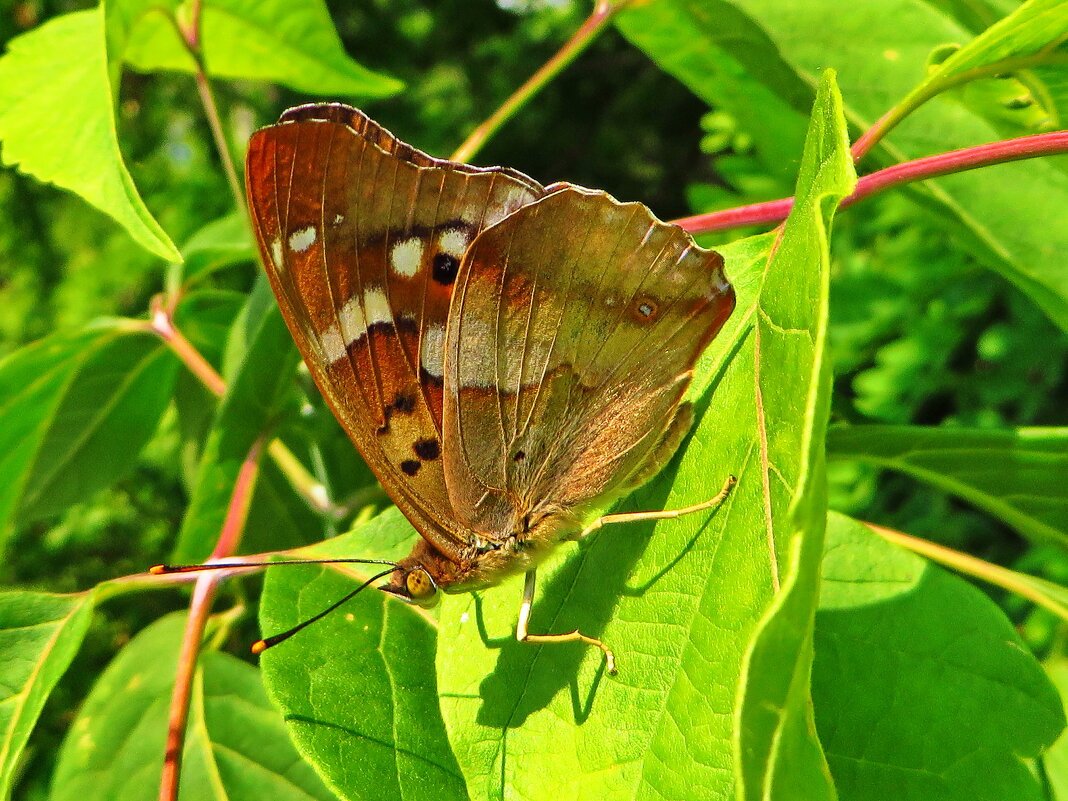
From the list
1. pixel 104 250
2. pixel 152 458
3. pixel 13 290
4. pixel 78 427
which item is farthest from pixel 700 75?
pixel 13 290

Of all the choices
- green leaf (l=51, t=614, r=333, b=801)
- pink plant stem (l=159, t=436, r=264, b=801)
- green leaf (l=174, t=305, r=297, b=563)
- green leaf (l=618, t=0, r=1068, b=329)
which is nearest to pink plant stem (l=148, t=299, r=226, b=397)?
green leaf (l=174, t=305, r=297, b=563)

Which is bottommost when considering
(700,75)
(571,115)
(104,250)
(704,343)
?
(704,343)

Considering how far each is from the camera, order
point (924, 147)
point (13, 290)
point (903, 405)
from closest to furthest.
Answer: point (924, 147) → point (903, 405) → point (13, 290)

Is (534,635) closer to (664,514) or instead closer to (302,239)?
(664,514)

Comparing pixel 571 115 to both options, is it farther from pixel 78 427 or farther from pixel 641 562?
pixel 641 562

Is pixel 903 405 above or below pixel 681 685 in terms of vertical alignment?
above
